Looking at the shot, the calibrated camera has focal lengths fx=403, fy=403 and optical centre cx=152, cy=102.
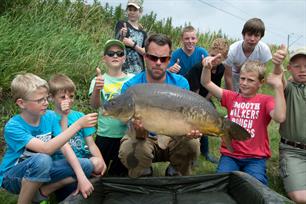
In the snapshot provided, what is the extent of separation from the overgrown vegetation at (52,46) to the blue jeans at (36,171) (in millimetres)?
489

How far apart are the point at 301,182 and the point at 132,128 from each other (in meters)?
1.83

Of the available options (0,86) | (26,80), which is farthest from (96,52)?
(26,80)

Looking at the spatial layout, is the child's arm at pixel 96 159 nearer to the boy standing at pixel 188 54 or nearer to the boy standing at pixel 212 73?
the boy standing at pixel 212 73

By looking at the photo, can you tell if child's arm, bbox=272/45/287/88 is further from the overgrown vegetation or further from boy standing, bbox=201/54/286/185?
the overgrown vegetation

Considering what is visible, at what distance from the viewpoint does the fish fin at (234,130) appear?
10.6 feet

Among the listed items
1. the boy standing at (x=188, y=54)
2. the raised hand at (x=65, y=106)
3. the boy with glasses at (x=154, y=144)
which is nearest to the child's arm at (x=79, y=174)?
the raised hand at (x=65, y=106)

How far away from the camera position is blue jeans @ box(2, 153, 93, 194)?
3152 mm

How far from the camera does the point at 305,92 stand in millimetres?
4141

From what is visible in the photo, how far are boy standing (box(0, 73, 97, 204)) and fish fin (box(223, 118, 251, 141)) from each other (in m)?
1.04

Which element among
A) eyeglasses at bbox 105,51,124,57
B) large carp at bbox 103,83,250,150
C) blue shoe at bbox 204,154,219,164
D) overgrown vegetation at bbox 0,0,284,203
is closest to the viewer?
large carp at bbox 103,83,250,150

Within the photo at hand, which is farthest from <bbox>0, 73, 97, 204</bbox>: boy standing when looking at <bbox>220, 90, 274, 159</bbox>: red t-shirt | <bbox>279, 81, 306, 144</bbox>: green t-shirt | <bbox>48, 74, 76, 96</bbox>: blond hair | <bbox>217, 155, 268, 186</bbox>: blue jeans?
<bbox>279, 81, 306, 144</bbox>: green t-shirt

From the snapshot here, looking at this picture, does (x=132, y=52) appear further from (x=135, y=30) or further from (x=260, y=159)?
(x=260, y=159)

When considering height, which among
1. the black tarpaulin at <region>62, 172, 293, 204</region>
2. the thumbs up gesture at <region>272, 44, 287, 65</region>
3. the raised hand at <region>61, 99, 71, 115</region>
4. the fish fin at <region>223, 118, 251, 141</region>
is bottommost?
the black tarpaulin at <region>62, 172, 293, 204</region>

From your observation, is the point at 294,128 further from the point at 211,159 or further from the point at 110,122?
the point at 110,122
